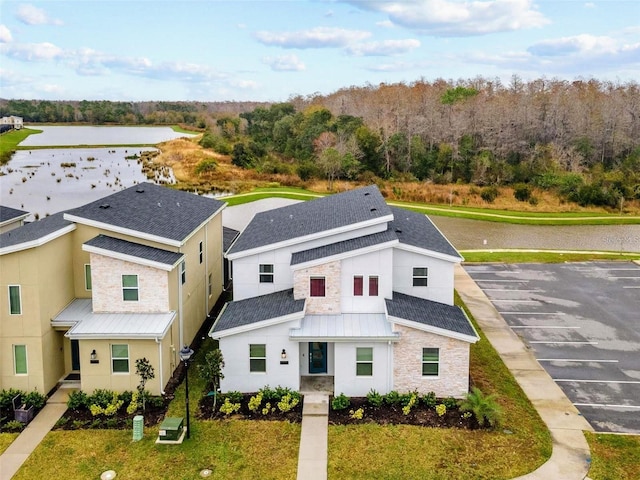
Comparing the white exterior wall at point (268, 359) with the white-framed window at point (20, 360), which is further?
the white exterior wall at point (268, 359)

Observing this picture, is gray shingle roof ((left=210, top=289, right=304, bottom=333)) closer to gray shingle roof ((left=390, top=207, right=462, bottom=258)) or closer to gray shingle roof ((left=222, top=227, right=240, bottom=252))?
gray shingle roof ((left=390, top=207, right=462, bottom=258))

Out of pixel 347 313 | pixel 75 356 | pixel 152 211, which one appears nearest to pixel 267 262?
pixel 347 313

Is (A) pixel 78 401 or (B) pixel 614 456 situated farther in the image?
(A) pixel 78 401

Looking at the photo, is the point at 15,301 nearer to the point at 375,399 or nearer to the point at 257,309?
the point at 257,309

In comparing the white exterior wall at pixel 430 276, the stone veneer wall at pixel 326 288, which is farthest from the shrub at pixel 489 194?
the stone veneer wall at pixel 326 288

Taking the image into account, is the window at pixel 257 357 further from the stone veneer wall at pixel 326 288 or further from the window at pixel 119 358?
the window at pixel 119 358

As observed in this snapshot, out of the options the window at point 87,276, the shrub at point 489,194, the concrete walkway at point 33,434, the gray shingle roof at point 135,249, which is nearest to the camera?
the concrete walkway at point 33,434
